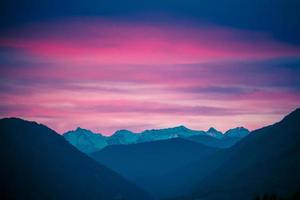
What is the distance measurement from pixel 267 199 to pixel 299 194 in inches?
472

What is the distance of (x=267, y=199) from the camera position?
19925cm

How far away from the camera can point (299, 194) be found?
19475cm
